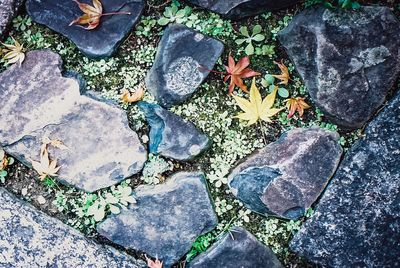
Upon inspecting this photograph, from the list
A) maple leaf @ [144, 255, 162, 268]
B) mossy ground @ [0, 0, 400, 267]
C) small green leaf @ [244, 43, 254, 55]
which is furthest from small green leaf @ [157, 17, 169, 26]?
maple leaf @ [144, 255, 162, 268]

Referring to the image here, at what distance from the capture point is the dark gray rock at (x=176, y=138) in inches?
90.7

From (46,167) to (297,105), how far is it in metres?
1.22

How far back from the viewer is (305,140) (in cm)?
227

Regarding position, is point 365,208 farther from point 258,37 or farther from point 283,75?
point 258,37

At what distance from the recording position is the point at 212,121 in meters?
2.37

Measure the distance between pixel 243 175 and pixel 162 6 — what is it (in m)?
0.92

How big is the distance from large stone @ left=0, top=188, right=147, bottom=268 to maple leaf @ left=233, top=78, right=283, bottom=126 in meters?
0.86

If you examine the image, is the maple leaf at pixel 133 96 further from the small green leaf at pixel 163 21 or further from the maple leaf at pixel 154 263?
the maple leaf at pixel 154 263

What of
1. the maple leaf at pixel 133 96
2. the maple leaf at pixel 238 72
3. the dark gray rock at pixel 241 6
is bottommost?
the maple leaf at pixel 133 96

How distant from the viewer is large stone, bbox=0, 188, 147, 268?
7.59ft

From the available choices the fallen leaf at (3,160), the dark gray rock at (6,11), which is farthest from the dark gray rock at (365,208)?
the dark gray rock at (6,11)

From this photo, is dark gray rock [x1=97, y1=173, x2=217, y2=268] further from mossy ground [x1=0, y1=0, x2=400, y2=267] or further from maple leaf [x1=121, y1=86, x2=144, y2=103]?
maple leaf [x1=121, y1=86, x2=144, y2=103]

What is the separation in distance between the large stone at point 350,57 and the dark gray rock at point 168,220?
72cm

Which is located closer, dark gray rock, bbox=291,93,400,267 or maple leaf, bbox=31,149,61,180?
dark gray rock, bbox=291,93,400,267
